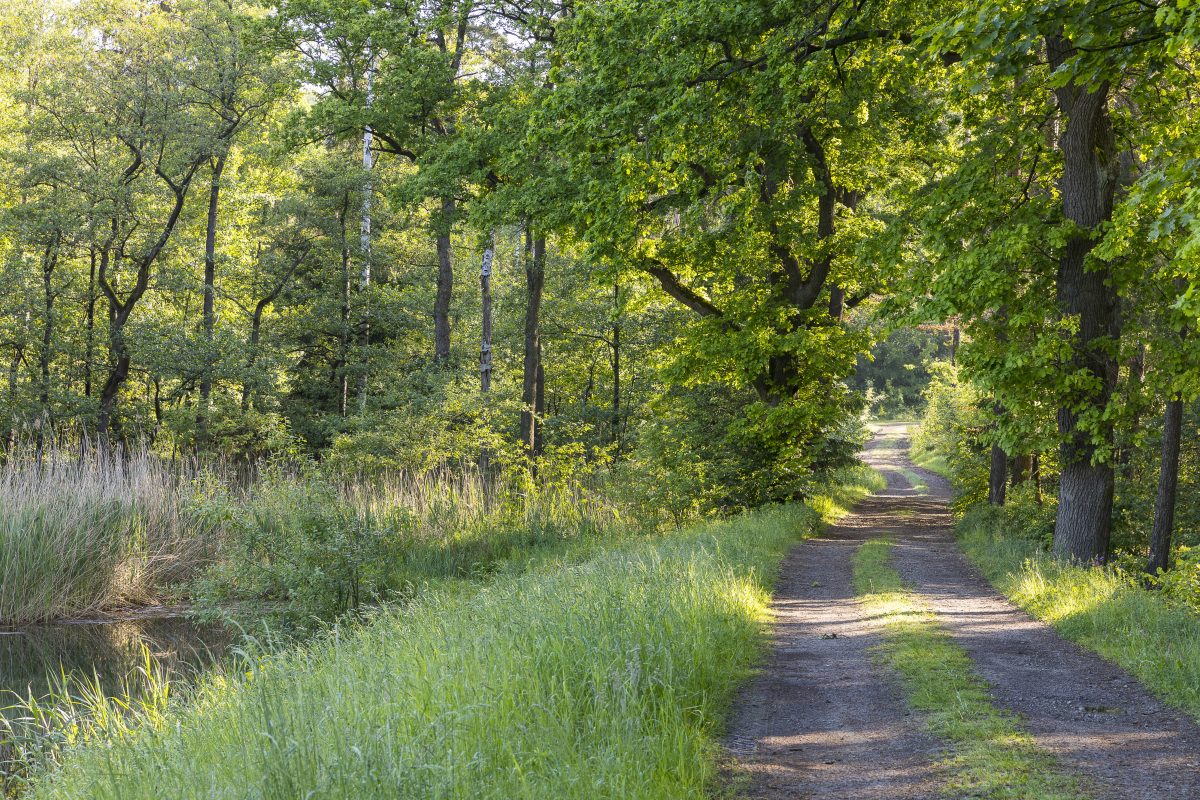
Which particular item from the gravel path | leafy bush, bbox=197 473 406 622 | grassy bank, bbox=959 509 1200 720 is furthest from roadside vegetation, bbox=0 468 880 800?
leafy bush, bbox=197 473 406 622

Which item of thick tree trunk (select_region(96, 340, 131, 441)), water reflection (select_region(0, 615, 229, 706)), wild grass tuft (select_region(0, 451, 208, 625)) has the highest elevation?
thick tree trunk (select_region(96, 340, 131, 441))

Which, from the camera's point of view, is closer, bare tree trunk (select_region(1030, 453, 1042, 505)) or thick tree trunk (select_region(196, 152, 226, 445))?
bare tree trunk (select_region(1030, 453, 1042, 505))

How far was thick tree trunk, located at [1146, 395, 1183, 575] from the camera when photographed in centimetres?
1317

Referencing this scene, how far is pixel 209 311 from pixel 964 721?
26.4 metres

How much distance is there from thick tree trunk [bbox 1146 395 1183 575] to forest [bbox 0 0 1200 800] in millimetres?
119

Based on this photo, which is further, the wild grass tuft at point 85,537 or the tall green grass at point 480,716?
the wild grass tuft at point 85,537

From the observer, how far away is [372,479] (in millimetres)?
18719

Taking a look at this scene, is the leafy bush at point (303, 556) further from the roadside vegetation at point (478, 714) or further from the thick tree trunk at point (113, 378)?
the thick tree trunk at point (113, 378)

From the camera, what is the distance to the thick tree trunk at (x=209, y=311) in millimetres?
26125

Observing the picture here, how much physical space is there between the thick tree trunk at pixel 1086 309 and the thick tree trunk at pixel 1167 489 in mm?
1065

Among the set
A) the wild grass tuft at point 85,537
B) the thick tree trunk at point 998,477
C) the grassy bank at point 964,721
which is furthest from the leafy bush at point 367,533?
the thick tree trunk at point 998,477

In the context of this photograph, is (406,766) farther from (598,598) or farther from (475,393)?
(475,393)

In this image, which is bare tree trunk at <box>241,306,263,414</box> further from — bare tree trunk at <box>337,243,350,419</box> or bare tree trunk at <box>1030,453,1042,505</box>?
bare tree trunk at <box>1030,453,1042,505</box>

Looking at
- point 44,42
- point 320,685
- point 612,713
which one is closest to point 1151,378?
point 612,713
